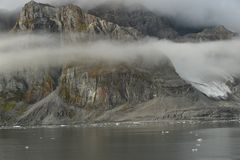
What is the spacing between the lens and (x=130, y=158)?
82.3 meters

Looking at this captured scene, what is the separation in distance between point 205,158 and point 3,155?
1520 inches

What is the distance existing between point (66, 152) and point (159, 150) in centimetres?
1693

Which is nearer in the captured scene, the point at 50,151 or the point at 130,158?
the point at 130,158

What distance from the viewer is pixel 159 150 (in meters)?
94.2

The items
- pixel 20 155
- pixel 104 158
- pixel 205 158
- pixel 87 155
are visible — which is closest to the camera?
pixel 205 158

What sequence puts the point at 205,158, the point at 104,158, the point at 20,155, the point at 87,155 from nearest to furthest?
the point at 205,158, the point at 104,158, the point at 87,155, the point at 20,155

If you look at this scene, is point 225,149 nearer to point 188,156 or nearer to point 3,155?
point 188,156

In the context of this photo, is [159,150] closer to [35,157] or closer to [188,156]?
[188,156]

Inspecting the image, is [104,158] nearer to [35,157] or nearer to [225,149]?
[35,157]

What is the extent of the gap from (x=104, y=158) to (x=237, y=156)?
20.1 meters

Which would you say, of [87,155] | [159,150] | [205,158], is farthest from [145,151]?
[205,158]

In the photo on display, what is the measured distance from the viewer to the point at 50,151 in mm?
101312

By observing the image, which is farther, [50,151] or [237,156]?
[50,151]

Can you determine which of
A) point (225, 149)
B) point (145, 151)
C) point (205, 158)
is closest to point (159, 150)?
point (145, 151)
